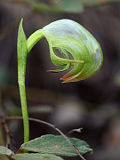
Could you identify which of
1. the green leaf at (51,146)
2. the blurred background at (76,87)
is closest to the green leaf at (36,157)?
the green leaf at (51,146)

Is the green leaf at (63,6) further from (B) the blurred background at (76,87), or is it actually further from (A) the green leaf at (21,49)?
(B) the blurred background at (76,87)

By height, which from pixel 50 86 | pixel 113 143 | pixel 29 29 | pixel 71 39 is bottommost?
pixel 113 143

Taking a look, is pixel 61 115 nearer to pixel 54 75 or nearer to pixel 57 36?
pixel 54 75

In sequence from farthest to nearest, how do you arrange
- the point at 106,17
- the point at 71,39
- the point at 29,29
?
the point at 106,17 → the point at 29,29 → the point at 71,39

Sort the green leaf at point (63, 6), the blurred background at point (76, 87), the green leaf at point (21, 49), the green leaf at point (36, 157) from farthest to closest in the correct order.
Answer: the blurred background at point (76, 87), the green leaf at point (63, 6), the green leaf at point (21, 49), the green leaf at point (36, 157)

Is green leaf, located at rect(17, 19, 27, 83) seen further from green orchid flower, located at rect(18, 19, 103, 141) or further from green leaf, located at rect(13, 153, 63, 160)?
green leaf, located at rect(13, 153, 63, 160)

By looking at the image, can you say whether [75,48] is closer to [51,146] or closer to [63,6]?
[51,146]

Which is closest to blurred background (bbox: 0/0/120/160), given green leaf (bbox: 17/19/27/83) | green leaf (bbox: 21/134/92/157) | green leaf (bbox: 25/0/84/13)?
green leaf (bbox: 25/0/84/13)

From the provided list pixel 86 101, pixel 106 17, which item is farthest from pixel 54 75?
pixel 106 17
